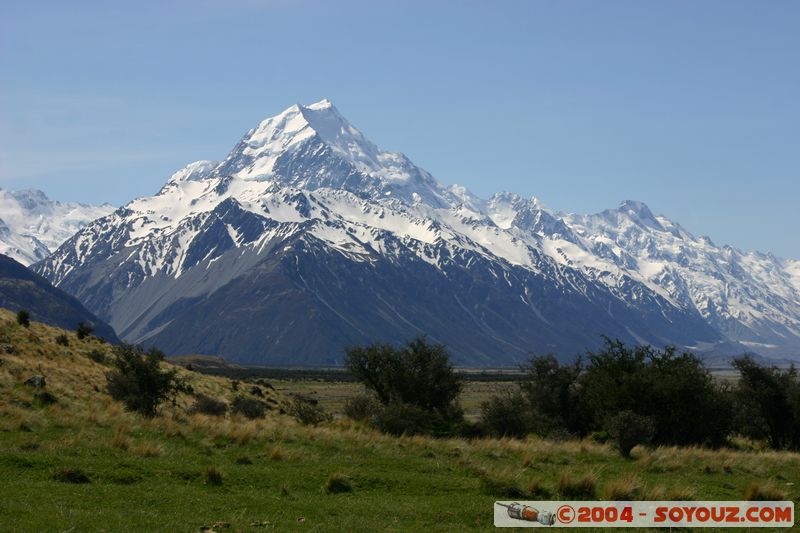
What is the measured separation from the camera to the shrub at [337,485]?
23938 mm

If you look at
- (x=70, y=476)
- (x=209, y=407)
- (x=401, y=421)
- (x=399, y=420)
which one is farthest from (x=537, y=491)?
(x=209, y=407)

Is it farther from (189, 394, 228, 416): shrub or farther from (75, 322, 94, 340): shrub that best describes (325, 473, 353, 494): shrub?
(75, 322, 94, 340): shrub

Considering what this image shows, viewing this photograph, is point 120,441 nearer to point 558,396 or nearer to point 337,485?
point 337,485

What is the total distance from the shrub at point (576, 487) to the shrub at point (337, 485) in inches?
236

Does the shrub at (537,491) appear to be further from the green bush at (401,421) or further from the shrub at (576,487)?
the green bush at (401,421)

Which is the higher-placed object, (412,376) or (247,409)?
(412,376)

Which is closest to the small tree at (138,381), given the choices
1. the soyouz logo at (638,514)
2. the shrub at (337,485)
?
the shrub at (337,485)

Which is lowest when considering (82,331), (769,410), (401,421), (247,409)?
(769,410)

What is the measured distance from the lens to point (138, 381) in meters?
50.7

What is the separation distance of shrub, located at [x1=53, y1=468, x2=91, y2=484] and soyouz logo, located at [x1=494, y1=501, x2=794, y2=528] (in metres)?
10.7

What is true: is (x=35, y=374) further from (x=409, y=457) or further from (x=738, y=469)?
(x=738, y=469)

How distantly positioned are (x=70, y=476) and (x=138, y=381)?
2914 centimetres

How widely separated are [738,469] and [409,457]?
12852 mm

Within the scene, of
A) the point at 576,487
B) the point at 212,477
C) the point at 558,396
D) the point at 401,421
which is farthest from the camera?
the point at 558,396
